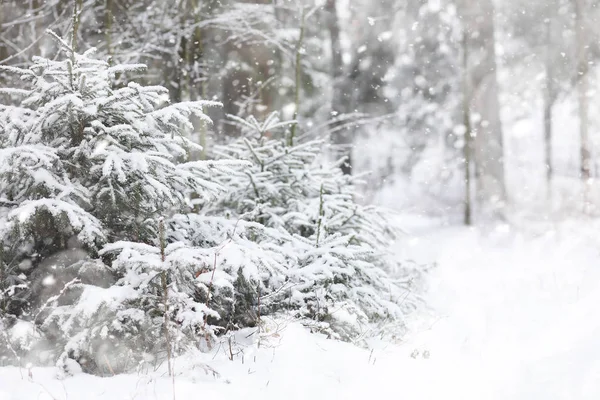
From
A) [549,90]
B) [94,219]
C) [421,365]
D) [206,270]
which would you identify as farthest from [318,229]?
[549,90]

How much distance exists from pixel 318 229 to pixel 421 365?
1.57 m

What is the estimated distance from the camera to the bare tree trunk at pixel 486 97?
13.2 metres

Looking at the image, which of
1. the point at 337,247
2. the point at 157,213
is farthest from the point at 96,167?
the point at 337,247

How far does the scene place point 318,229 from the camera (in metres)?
4.62

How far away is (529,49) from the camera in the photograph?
1395 cm

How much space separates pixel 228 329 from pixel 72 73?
8.04 ft

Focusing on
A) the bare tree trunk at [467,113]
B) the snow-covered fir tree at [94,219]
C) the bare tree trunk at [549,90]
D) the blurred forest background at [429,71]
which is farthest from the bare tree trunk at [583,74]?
the snow-covered fir tree at [94,219]

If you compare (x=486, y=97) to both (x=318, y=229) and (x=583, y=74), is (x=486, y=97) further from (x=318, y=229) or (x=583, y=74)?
(x=318, y=229)

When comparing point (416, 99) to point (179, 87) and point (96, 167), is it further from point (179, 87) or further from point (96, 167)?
point (96, 167)

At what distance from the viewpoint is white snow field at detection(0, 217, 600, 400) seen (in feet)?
9.76

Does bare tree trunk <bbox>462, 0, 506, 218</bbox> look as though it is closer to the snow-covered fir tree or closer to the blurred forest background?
the blurred forest background

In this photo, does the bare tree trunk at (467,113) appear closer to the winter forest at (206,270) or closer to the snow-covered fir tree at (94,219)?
the winter forest at (206,270)

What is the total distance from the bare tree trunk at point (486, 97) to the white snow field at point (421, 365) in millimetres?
7522

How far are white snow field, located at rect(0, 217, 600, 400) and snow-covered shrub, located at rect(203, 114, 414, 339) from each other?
1.13 feet
